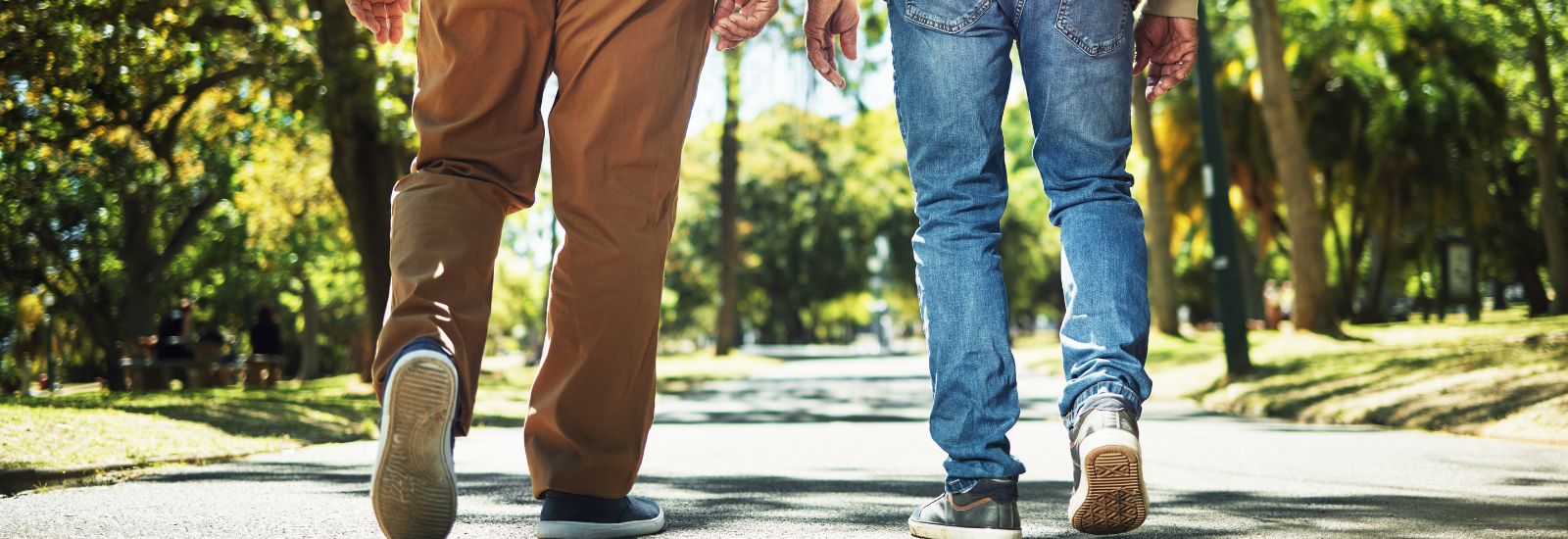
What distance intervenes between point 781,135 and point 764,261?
372 inches

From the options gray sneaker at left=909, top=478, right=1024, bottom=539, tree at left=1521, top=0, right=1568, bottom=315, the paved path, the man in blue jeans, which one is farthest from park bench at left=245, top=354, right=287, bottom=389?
tree at left=1521, top=0, right=1568, bottom=315

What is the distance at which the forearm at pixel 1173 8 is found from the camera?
10.7 ft

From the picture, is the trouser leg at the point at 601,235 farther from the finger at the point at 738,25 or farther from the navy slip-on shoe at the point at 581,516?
the finger at the point at 738,25

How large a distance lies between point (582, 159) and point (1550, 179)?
2987cm

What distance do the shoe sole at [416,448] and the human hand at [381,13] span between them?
3.17 feet

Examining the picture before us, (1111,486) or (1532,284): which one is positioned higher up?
(1532,284)

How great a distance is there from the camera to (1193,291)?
61.1 m

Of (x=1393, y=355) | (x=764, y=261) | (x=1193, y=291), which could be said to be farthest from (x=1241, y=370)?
(x=1193, y=291)

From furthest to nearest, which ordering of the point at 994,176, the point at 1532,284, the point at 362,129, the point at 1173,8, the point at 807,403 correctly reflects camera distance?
the point at 1532,284 < the point at 362,129 < the point at 807,403 < the point at 1173,8 < the point at 994,176

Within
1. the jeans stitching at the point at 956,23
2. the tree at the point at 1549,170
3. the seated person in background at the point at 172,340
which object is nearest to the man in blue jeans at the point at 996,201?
the jeans stitching at the point at 956,23

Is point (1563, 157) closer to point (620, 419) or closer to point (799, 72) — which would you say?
point (799, 72)

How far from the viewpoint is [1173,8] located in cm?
329

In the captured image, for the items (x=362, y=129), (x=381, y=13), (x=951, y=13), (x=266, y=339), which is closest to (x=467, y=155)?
(x=381, y=13)

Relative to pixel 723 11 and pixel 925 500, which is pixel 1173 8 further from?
pixel 925 500
